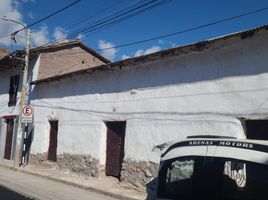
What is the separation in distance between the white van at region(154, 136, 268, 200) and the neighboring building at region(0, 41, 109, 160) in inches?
681

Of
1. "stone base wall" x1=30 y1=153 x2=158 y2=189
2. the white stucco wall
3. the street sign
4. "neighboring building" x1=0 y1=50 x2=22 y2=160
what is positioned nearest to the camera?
the white stucco wall

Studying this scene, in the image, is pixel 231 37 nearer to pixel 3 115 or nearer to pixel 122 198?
pixel 122 198

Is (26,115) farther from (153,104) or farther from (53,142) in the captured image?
(153,104)

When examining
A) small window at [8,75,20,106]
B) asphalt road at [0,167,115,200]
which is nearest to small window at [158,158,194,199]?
asphalt road at [0,167,115,200]

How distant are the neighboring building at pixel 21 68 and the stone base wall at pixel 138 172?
9.78 meters

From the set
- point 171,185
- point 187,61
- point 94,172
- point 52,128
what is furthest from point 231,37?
point 52,128

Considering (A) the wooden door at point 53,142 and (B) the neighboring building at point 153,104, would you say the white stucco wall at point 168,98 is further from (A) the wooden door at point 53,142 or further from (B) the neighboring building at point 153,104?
(A) the wooden door at point 53,142

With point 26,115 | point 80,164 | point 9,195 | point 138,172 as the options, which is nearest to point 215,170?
point 9,195

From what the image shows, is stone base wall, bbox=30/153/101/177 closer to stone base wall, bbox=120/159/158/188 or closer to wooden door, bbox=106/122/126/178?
wooden door, bbox=106/122/126/178

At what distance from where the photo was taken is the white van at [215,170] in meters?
4.07

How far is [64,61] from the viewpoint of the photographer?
23.5 meters

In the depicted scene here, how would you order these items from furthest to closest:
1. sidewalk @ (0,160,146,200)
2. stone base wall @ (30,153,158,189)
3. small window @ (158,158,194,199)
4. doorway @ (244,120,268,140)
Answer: stone base wall @ (30,153,158,189) → sidewalk @ (0,160,146,200) → doorway @ (244,120,268,140) → small window @ (158,158,194,199)

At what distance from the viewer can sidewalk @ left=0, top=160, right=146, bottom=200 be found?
11742 mm

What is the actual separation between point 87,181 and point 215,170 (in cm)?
1031
